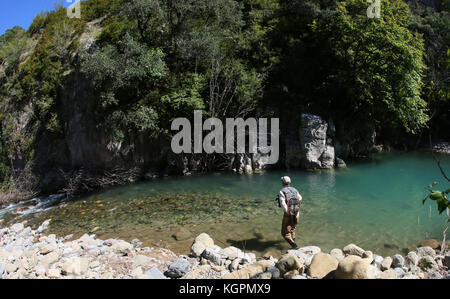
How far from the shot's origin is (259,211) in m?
10.7

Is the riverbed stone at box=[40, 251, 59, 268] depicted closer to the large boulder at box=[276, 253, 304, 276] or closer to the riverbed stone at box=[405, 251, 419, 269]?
the large boulder at box=[276, 253, 304, 276]

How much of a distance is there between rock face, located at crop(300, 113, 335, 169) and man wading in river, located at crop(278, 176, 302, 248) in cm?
1015

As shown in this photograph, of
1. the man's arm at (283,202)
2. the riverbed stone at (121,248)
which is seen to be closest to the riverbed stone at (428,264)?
the man's arm at (283,202)

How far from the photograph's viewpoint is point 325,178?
15273mm

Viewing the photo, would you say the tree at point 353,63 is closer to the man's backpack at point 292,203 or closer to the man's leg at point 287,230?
the man's backpack at point 292,203

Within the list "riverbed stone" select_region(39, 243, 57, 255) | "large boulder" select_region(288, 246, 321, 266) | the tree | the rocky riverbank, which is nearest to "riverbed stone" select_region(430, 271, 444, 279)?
the rocky riverbank

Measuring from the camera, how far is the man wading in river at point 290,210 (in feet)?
25.2

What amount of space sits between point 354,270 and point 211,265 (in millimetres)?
2916

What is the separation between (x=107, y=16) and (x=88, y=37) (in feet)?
8.04

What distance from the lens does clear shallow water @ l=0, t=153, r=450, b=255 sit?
8.48 metres

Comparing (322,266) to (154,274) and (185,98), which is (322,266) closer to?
(154,274)

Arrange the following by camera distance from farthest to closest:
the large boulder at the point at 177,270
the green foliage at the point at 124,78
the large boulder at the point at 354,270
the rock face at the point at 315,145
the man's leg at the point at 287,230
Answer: the rock face at the point at 315,145 → the green foliage at the point at 124,78 → the man's leg at the point at 287,230 → the large boulder at the point at 177,270 → the large boulder at the point at 354,270

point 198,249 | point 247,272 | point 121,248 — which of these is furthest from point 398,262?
point 121,248
